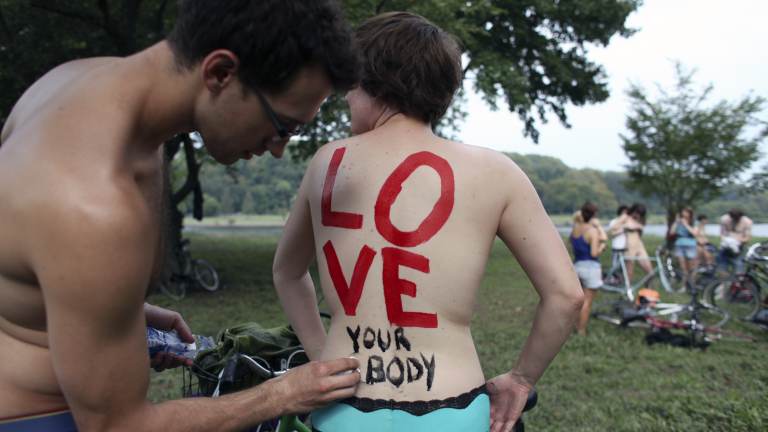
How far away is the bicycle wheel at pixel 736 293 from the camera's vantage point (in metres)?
9.90

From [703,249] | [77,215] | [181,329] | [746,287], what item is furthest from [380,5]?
[77,215]

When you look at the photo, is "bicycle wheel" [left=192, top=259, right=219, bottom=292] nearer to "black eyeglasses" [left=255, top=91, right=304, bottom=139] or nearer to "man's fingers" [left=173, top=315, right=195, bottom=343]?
"man's fingers" [left=173, top=315, right=195, bottom=343]

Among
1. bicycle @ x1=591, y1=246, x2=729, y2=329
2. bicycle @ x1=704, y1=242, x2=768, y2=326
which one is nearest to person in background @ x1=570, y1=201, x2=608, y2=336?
bicycle @ x1=591, y1=246, x2=729, y2=329

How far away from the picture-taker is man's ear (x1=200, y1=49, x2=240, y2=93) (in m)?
1.37

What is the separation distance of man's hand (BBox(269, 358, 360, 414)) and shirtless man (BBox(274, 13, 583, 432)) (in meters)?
0.07

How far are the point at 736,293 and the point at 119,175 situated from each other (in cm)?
1084

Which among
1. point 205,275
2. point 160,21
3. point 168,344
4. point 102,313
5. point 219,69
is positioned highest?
point 160,21

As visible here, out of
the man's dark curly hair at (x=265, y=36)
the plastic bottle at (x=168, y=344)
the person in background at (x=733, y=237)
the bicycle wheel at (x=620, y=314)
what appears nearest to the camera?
the man's dark curly hair at (x=265, y=36)

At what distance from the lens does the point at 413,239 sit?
1.79 m

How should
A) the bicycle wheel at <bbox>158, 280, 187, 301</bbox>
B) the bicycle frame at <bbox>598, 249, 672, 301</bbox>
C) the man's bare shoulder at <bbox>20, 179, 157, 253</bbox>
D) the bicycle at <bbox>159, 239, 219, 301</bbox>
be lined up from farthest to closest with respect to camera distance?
the bicycle at <bbox>159, 239, 219, 301</bbox> → the bicycle wheel at <bbox>158, 280, 187, 301</bbox> → the bicycle frame at <bbox>598, 249, 672, 301</bbox> → the man's bare shoulder at <bbox>20, 179, 157, 253</bbox>

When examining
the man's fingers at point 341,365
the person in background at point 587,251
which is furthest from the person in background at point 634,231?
the man's fingers at point 341,365

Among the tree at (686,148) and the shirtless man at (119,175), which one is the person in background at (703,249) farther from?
the shirtless man at (119,175)

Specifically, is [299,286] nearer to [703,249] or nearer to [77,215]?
[77,215]

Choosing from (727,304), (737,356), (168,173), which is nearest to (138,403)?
(168,173)
